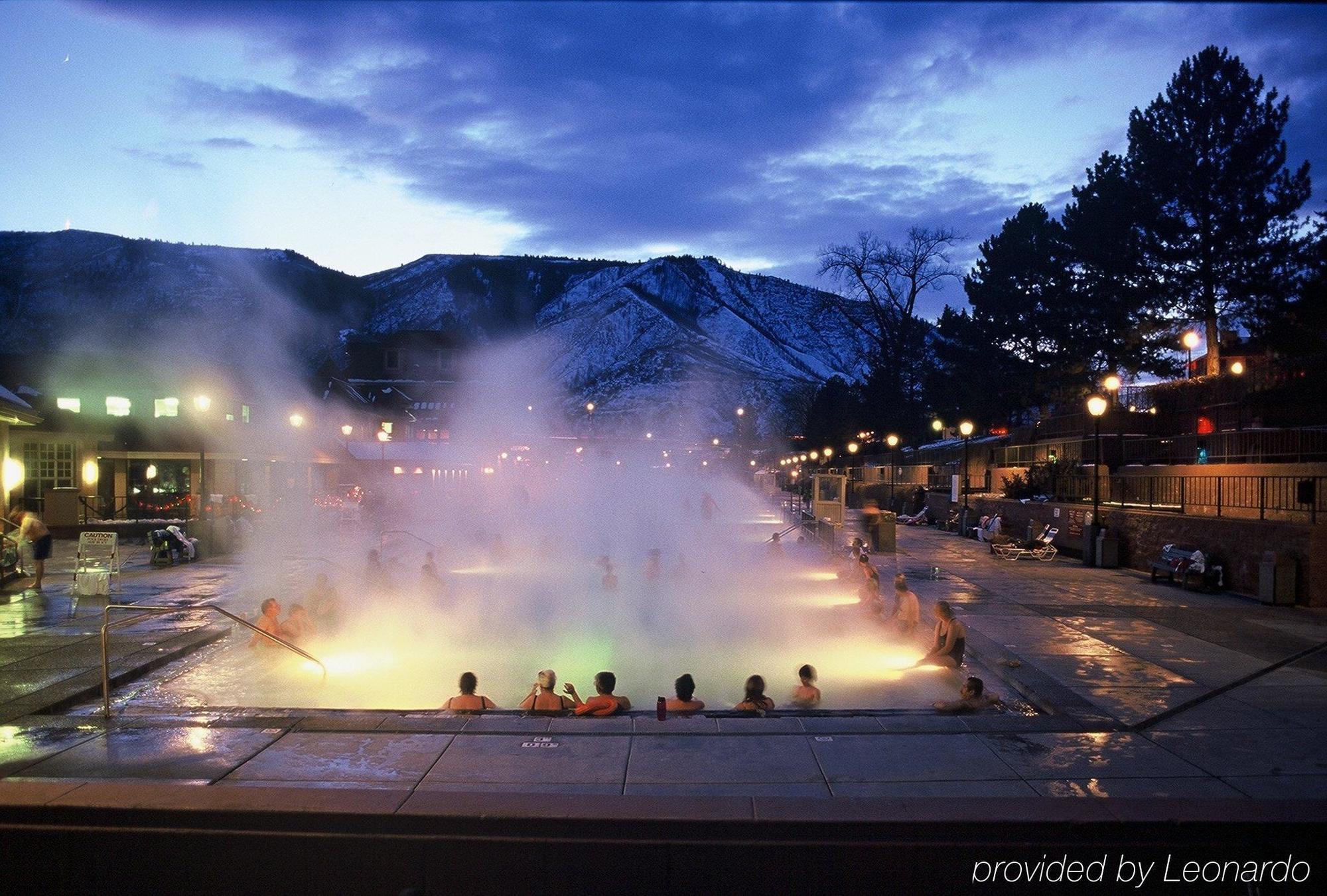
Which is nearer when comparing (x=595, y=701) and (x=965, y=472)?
(x=595, y=701)

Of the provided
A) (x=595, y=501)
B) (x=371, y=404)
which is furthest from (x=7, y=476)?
(x=371, y=404)

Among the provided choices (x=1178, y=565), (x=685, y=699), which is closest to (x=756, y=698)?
(x=685, y=699)

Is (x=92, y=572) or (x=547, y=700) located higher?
(x=92, y=572)

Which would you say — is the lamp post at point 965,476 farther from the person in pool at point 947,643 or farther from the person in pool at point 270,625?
the person in pool at point 270,625

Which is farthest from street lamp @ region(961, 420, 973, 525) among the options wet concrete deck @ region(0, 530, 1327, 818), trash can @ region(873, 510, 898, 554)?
wet concrete deck @ region(0, 530, 1327, 818)

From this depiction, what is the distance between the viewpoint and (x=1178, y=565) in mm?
15203

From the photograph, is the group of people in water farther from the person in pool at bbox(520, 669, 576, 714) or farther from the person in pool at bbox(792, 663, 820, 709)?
the person in pool at bbox(792, 663, 820, 709)

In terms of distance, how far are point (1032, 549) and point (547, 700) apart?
16521 millimetres

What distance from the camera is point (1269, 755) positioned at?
626cm

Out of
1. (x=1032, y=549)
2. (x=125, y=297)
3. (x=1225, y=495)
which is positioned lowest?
(x=1032, y=549)

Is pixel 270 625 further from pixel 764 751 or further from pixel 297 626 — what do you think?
pixel 764 751

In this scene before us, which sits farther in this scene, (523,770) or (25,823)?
(523,770)

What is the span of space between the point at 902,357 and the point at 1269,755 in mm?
49306

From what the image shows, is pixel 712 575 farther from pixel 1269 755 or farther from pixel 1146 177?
pixel 1146 177
